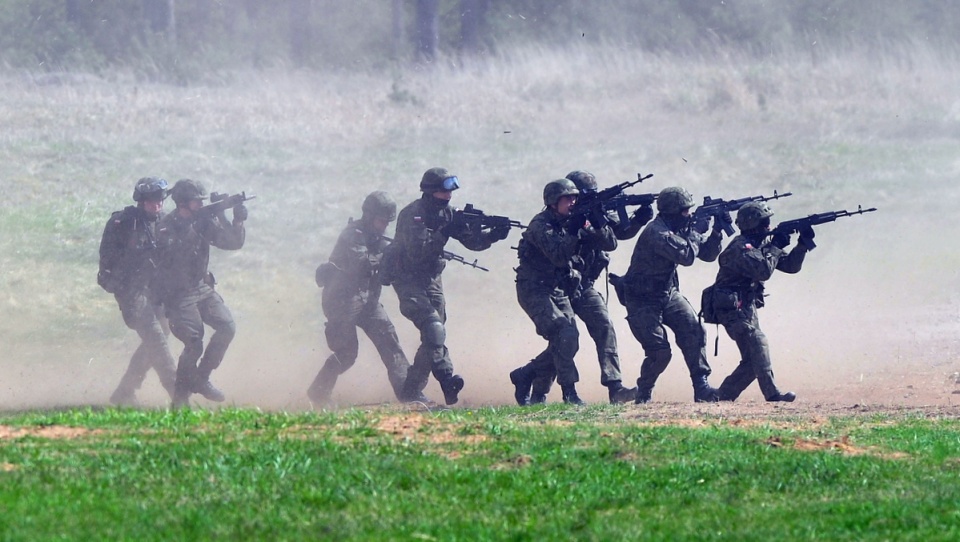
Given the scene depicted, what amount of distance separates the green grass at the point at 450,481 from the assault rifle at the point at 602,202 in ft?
13.7

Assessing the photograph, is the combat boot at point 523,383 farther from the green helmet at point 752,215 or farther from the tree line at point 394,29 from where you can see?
the tree line at point 394,29

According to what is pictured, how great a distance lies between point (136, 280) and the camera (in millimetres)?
15992

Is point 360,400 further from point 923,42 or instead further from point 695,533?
point 923,42

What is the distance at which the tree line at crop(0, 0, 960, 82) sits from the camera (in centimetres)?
3631

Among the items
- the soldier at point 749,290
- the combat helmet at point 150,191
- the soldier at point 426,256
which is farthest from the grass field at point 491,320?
the combat helmet at point 150,191

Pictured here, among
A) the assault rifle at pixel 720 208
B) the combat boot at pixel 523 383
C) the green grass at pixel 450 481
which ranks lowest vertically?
the green grass at pixel 450 481

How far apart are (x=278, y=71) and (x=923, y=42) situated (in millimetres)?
15030

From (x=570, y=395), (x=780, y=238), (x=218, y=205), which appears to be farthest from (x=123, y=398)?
(x=780, y=238)

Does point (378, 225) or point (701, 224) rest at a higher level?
point (378, 225)

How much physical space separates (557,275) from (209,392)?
3850 mm

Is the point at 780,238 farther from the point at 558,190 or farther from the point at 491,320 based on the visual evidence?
the point at 491,320

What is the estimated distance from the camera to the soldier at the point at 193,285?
15.8m

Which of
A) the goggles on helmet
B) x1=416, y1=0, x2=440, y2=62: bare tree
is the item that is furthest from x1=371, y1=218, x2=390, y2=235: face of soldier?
x1=416, y1=0, x2=440, y2=62: bare tree

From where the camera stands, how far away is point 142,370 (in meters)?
16.7
